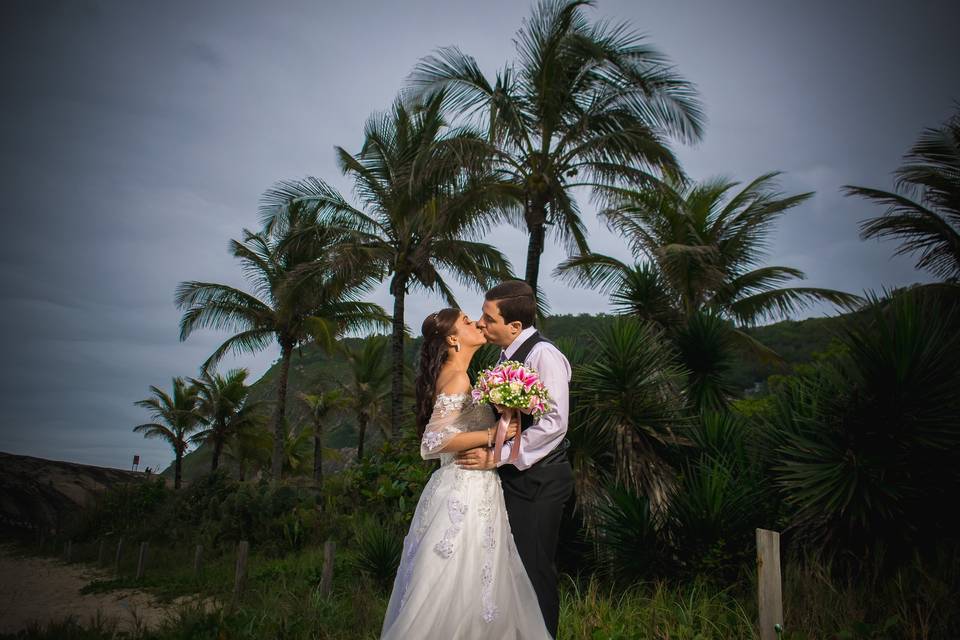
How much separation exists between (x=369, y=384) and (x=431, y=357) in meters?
35.8

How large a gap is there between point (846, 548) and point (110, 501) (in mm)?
18862

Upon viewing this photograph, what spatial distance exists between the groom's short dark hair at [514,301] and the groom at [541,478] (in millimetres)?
210

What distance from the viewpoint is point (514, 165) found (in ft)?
41.1

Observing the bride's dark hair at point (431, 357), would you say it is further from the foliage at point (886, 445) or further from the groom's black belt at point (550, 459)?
the foliage at point (886, 445)

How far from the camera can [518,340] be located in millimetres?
3459

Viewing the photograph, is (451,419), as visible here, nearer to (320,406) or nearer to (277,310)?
(277,310)

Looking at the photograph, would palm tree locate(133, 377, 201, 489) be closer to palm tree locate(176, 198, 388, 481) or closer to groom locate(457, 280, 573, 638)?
palm tree locate(176, 198, 388, 481)

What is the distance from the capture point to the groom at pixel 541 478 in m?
3.08

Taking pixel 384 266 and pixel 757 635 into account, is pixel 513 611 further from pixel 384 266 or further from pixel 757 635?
pixel 384 266

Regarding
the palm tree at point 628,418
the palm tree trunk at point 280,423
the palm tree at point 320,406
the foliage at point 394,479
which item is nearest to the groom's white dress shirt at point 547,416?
the palm tree at point 628,418

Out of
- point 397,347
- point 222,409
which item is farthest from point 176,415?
point 397,347

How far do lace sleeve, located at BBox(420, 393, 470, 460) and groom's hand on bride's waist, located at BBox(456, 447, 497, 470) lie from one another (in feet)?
0.49

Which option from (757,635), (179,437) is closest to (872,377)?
(757,635)

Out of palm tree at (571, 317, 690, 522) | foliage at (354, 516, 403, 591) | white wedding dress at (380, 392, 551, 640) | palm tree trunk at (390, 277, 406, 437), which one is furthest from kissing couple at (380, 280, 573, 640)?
palm tree trunk at (390, 277, 406, 437)
